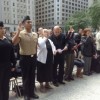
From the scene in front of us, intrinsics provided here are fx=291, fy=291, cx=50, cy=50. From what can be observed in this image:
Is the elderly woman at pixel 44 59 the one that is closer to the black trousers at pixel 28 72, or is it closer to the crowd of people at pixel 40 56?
the crowd of people at pixel 40 56

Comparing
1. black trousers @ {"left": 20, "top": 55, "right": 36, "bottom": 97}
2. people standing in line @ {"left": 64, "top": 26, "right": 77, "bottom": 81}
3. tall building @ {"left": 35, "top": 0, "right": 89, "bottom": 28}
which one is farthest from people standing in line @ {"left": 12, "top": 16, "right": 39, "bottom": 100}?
tall building @ {"left": 35, "top": 0, "right": 89, "bottom": 28}

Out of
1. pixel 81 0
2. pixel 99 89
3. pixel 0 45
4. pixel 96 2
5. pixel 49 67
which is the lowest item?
pixel 99 89

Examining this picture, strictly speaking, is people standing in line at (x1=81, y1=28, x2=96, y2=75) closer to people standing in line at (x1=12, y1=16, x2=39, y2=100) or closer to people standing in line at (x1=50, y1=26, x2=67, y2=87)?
people standing in line at (x1=50, y1=26, x2=67, y2=87)

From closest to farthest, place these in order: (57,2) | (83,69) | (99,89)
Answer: (99,89), (83,69), (57,2)

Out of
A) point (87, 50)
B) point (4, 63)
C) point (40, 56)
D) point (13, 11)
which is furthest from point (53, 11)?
point (4, 63)

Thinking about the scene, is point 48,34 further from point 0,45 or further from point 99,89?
point 0,45

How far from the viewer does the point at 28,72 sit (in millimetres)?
7145

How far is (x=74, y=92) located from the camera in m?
7.93

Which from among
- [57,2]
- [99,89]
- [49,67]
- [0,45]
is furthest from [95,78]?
[57,2]

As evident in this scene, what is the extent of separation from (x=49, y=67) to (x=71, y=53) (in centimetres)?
167

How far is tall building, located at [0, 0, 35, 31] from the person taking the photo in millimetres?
106625

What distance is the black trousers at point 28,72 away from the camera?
7073 millimetres

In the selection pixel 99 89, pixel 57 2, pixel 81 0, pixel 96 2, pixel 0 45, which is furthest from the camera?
pixel 81 0

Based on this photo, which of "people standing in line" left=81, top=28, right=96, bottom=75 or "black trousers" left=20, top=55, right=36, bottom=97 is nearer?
"black trousers" left=20, top=55, right=36, bottom=97
